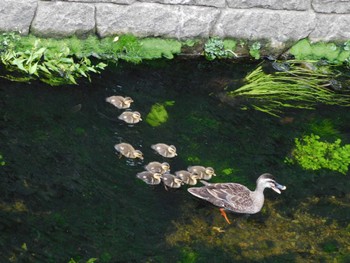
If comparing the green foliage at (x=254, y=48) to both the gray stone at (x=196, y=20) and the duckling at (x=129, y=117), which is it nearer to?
the gray stone at (x=196, y=20)

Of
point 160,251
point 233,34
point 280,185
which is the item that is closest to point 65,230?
point 160,251

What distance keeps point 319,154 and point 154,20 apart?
111 inches

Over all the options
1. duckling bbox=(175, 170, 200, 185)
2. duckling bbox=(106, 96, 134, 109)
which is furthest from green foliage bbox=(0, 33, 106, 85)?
duckling bbox=(175, 170, 200, 185)

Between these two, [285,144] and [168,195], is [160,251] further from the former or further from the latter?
[285,144]

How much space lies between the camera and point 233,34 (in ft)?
34.7

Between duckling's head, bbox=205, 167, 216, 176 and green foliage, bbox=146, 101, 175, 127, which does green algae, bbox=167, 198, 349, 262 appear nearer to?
duckling's head, bbox=205, 167, 216, 176

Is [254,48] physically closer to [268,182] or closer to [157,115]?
[157,115]

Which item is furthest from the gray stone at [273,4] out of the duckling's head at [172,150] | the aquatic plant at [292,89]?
the duckling's head at [172,150]

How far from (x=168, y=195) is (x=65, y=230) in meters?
1.23

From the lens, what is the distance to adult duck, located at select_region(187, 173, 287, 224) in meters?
8.04

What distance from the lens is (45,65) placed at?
31.6ft

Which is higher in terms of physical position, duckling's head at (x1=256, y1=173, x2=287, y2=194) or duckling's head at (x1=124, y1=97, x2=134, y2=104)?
duckling's head at (x1=256, y1=173, x2=287, y2=194)

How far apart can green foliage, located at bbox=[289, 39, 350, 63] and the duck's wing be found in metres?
3.38

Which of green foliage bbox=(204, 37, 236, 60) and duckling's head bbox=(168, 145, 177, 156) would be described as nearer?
duckling's head bbox=(168, 145, 177, 156)
